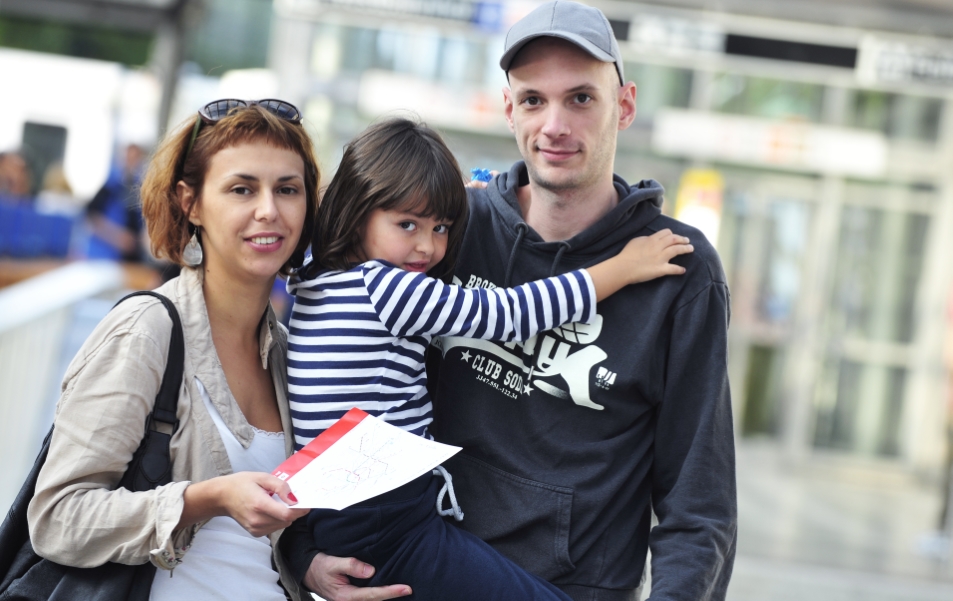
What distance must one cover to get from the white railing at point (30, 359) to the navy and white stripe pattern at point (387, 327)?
9.62ft

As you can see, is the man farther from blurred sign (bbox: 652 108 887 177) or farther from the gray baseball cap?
blurred sign (bbox: 652 108 887 177)

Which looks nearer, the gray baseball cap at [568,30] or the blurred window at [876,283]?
the gray baseball cap at [568,30]

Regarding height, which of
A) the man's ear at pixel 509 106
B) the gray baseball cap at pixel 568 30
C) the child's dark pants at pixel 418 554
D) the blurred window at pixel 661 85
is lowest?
the child's dark pants at pixel 418 554

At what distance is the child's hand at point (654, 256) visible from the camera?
2.30m

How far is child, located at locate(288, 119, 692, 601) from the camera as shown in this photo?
2148 millimetres

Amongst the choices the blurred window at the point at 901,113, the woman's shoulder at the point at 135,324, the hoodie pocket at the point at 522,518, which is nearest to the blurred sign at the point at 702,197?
the blurred window at the point at 901,113

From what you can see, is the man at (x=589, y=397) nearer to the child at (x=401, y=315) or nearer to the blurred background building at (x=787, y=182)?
the child at (x=401, y=315)

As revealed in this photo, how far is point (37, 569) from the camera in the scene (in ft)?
6.68

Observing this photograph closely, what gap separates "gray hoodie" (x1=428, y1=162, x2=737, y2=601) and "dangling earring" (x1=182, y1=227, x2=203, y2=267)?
717 millimetres

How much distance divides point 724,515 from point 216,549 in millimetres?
1151

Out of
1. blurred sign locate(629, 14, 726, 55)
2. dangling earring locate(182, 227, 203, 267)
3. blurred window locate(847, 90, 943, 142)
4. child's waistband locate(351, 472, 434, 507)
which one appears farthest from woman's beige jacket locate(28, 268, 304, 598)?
blurred window locate(847, 90, 943, 142)

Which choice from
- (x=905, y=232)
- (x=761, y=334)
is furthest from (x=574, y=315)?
(x=905, y=232)

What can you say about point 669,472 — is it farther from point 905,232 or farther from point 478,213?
point 905,232

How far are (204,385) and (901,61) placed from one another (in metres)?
7.34
